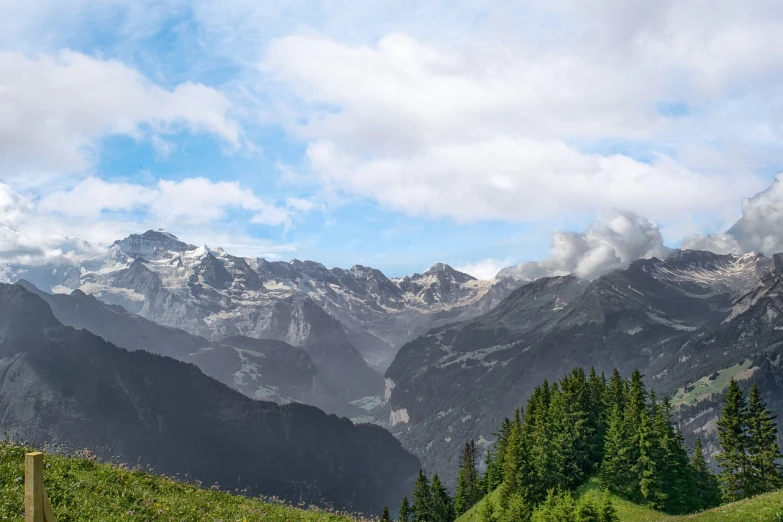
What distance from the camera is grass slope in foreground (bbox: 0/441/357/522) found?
72.6 ft

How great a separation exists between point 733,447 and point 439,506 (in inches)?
2772

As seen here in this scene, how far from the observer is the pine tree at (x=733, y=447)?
91.5 m

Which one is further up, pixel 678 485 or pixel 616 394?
pixel 616 394

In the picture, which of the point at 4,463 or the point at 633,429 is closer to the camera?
the point at 4,463

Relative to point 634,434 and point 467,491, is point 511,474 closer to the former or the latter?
point 634,434

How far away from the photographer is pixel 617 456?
92500mm

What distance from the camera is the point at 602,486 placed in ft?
311

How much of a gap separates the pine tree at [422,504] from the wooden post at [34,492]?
5335 inches

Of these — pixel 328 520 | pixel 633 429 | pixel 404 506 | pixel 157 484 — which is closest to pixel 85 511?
pixel 157 484

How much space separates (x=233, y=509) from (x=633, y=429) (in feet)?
269

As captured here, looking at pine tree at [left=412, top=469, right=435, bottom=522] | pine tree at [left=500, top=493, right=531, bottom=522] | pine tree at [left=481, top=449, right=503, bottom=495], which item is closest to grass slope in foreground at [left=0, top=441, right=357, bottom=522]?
pine tree at [left=500, top=493, right=531, bottom=522]

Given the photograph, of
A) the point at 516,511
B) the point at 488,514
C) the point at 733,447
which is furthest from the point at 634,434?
the point at 488,514

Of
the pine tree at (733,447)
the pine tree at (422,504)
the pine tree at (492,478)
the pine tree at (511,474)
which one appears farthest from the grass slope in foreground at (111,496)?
the pine tree at (422,504)

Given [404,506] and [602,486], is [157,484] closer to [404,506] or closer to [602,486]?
[602,486]
